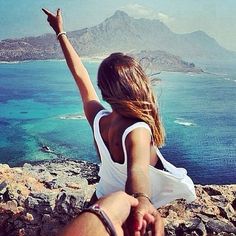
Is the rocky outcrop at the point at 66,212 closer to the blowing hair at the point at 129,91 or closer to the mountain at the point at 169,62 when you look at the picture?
the blowing hair at the point at 129,91

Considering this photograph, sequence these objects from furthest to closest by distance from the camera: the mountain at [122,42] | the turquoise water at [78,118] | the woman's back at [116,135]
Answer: the mountain at [122,42] < the turquoise water at [78,118] < the woman's back at [116,135]

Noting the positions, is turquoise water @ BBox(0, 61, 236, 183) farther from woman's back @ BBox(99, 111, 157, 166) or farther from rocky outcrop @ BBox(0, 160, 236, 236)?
woman's back @ BBox(99, 111, 157, 166)

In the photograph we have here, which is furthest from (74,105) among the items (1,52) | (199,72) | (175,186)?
(175,186)

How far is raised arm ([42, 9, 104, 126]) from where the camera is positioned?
150 centimetres

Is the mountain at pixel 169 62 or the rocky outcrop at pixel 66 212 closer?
the rocky outcrop at pixel 66 212

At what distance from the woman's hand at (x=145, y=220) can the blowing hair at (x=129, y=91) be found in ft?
0.91

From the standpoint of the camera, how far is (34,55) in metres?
13.8

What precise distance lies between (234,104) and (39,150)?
6090 mm

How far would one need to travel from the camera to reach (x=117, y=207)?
0.86m

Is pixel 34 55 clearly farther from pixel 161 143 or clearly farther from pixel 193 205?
pixel 161 143

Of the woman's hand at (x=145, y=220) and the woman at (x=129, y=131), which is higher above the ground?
the woman at (x=129, y=131)

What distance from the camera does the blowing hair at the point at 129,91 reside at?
1156 mm

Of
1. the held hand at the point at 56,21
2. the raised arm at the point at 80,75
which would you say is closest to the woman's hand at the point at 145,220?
the raised arm at the point at 80,75

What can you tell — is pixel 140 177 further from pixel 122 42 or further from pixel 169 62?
pixel 122 42
